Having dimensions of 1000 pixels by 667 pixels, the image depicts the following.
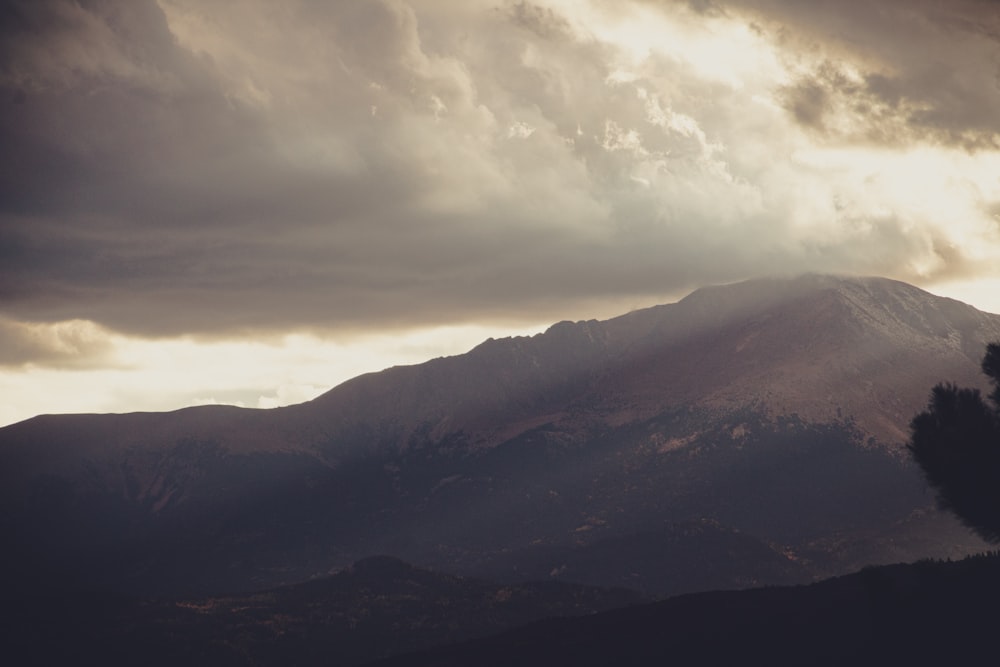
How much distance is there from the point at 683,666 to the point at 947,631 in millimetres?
21398

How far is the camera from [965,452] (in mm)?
72750

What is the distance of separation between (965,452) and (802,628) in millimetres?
20528

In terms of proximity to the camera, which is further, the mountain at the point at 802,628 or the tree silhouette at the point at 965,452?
the mountain at the point at 802,628

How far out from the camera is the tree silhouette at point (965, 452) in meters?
72.5

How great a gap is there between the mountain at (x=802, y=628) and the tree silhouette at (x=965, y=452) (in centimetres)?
542

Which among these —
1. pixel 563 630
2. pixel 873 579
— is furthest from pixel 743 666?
pixel 563 630

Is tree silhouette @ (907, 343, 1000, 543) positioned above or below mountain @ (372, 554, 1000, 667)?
above

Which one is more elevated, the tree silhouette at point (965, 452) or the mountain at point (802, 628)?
the tree silhouette at point (965, 452)

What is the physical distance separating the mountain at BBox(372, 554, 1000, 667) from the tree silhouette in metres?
5.42

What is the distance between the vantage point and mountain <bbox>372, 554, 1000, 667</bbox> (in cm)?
7381

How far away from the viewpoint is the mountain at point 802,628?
73.8 meters

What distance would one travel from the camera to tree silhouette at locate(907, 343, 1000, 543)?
7250cm

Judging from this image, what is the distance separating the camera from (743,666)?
85.2 meters

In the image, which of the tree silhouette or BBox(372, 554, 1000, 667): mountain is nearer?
the tree silhouette
